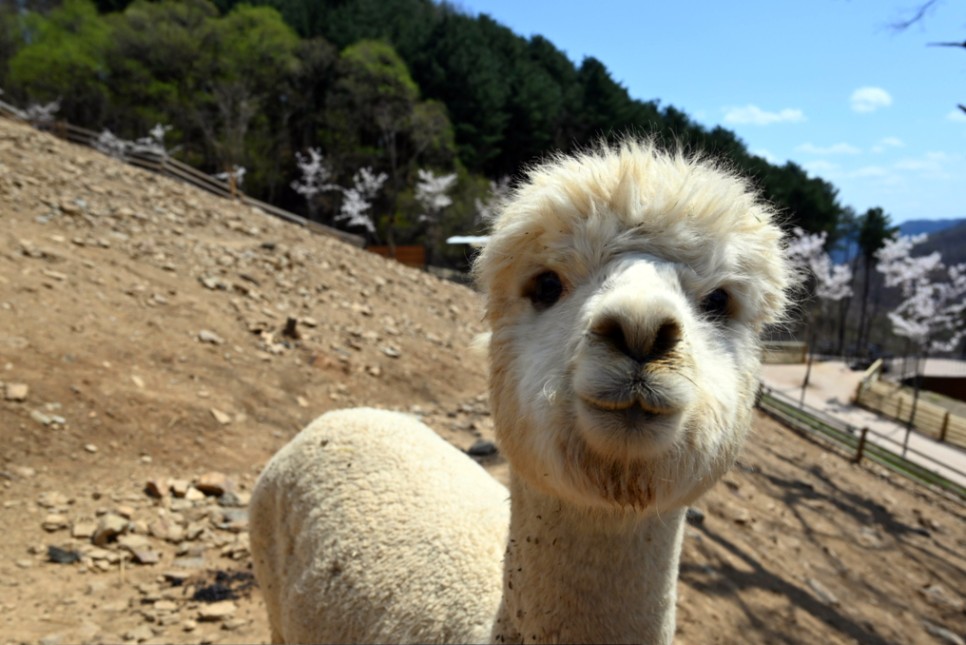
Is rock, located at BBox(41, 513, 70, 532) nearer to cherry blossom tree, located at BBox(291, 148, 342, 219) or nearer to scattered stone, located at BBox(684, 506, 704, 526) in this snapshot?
scattered stone, located at BBox(684, 506, 704, 526)

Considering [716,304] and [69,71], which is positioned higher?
[69,71]

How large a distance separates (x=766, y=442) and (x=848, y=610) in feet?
19.7

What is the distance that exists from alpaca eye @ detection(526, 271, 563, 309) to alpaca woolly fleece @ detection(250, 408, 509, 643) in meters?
1.20

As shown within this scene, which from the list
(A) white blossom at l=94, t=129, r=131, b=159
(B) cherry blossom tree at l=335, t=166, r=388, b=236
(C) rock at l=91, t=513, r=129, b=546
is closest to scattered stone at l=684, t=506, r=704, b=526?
(C) rock at l=91, t=513, r=129, b=546

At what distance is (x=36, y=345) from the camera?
5.72 metres

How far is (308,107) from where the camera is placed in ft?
127

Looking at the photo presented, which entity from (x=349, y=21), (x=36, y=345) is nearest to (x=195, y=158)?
(x=349, y=21)

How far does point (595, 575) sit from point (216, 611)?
3.14 m

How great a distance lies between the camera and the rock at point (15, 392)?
5.03m

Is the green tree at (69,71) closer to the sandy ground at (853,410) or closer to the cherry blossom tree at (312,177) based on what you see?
the cherry blossom tree at (312,177)

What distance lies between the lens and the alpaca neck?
5.43 feet

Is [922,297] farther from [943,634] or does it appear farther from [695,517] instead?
[695,517]

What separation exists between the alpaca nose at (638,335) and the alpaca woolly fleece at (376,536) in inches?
53.5

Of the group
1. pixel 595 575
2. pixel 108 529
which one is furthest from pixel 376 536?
pixel 108 529
